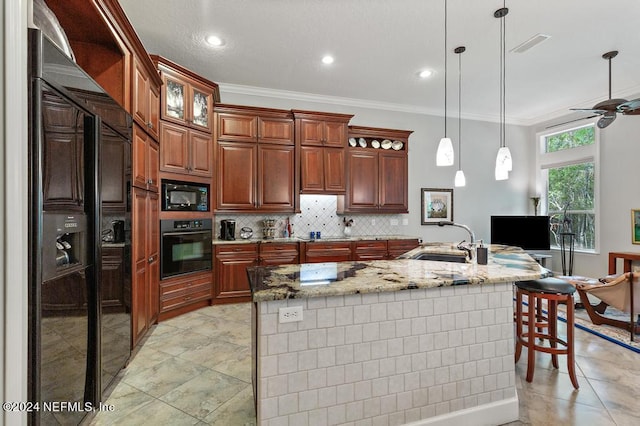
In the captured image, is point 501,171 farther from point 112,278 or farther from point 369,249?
point 112,278

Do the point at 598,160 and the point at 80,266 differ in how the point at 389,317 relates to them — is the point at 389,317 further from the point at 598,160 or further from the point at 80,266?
the point at 598,160

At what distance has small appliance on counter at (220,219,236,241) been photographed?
4.25 meters

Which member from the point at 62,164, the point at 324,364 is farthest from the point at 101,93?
the point at 324,364

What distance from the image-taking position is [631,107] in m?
3.05

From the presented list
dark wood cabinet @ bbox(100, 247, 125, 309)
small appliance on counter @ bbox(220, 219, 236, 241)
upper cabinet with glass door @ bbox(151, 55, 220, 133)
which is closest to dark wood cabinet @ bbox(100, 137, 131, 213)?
dark wood cabinet @ bbox(100, 247, 125, 309)

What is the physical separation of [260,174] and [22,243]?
3267 millimetres

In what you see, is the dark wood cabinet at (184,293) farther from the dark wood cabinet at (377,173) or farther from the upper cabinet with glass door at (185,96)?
the dark wood cabinet at (377,173)

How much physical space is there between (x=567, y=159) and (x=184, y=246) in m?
6.73

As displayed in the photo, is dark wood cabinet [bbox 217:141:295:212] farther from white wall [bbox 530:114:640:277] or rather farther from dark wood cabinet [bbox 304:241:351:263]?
white wall [bbox 530:114:640:277]

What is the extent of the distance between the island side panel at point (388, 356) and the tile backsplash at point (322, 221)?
10.8 ft

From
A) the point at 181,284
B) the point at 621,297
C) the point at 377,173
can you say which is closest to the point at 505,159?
the point at 621,297

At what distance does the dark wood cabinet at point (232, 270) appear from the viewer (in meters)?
3.96

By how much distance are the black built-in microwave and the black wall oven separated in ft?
0.58

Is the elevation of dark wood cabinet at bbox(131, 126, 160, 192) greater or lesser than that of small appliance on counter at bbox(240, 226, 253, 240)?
greater
